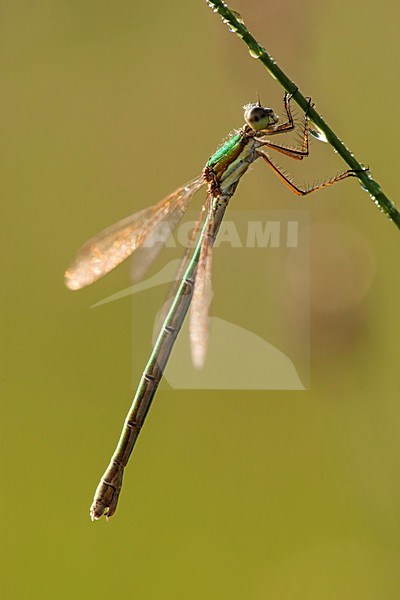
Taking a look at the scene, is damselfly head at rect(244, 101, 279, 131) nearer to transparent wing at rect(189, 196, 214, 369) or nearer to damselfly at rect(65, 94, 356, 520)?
damselfly at rect(65, 94, 356, 520)

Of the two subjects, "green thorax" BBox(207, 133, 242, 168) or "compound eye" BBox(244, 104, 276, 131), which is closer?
"compound eye" BBox(244, 104, 276, 131)

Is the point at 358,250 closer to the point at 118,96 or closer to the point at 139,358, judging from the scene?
the point at 139,358

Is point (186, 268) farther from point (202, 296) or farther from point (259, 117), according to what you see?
point (259, 117)

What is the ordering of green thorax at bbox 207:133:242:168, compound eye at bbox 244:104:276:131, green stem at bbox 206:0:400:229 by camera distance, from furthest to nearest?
green thorax at bbox 207:133:242:168, compound eye at bbox 244:104:276:131, green stem at bbox 206:0:400:229

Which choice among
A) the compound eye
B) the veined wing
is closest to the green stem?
the compound eye

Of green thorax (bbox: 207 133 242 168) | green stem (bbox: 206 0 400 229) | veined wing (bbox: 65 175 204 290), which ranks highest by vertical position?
green thorax (bbox: 207 133 242 168)

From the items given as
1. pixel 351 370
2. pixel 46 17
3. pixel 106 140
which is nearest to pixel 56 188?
pixel 106 140
